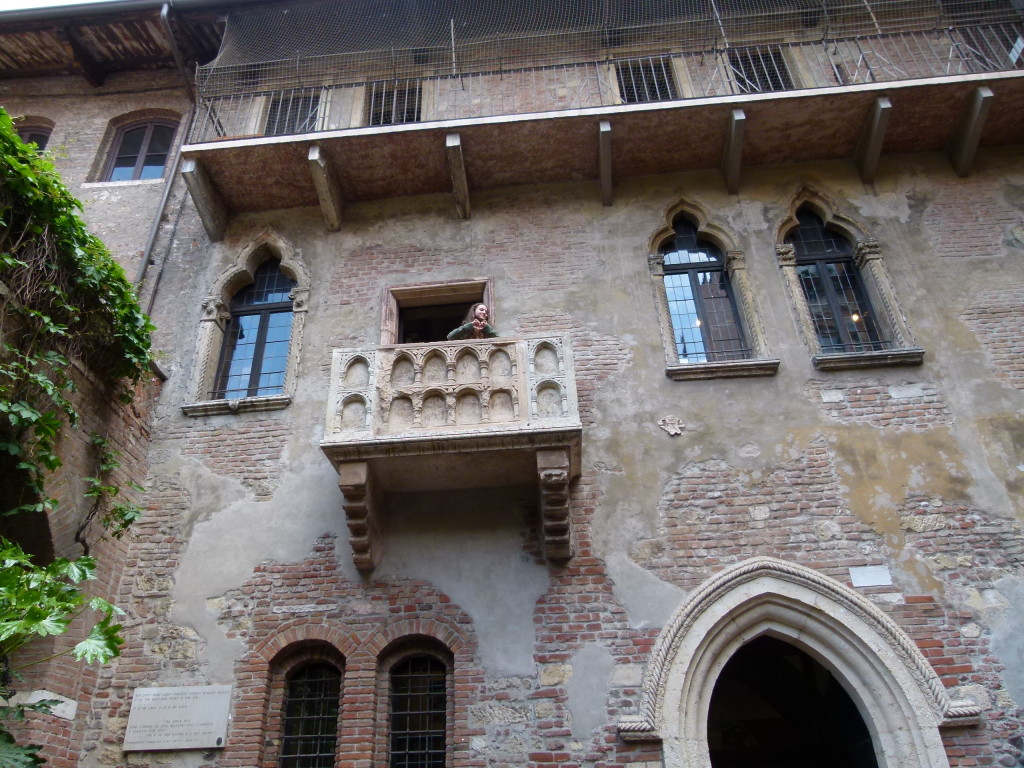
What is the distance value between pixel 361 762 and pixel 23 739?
2638mm

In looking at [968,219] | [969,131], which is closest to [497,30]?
[969,131]

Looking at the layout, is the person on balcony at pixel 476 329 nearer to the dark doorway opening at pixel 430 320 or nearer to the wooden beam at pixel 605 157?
the dark doorway opening at pixel 430 320

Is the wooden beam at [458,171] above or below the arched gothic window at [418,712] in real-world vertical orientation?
above

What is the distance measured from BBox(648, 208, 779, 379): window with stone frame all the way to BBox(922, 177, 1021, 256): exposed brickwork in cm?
227

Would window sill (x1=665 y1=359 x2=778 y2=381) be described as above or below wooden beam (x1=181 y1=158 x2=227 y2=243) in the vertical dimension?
below

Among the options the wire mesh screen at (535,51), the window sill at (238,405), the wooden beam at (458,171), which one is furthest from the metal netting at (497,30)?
the window sill at (238,405)

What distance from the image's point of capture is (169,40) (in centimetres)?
1016

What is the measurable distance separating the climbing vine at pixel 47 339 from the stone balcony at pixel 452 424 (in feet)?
6.80

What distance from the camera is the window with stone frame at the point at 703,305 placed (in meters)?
7.33

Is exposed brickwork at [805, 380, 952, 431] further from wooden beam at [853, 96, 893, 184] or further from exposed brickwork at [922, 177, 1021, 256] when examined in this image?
wooden beam at [853, 96, 893, 184]

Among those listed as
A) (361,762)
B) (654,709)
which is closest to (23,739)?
(361,762)

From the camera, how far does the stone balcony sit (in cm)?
610

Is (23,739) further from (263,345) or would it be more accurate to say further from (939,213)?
(939,213)

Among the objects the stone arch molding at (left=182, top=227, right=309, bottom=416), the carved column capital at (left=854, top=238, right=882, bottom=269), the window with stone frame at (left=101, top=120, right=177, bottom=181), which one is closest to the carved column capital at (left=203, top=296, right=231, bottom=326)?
the stone arch molding at (left=182, top=227, right=309, bottom=416)
